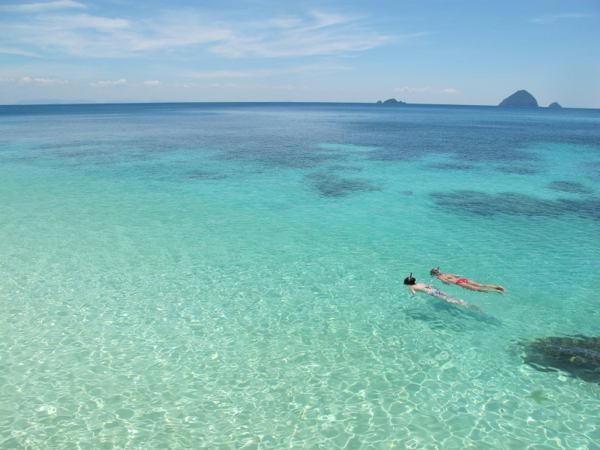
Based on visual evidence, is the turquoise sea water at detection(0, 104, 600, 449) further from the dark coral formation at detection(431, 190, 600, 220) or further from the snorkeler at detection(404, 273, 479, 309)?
the snorkeler at detection(404, 273, 479, 309)

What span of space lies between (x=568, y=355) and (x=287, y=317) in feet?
27.8

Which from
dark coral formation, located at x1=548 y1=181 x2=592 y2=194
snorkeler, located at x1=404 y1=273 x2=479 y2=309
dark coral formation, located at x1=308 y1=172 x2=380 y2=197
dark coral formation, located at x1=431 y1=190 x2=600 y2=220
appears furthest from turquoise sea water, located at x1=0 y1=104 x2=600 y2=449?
dark coral formation, located at x1=548 y1=181 x2=592 y2=194

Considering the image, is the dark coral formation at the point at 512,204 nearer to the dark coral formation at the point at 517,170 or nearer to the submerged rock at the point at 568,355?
the dark coral formation at the point at 517,170

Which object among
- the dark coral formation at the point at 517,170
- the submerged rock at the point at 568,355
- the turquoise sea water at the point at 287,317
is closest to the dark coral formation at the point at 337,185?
the turquoise sea water at the point at 287,317

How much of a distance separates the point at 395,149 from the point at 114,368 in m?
50.2

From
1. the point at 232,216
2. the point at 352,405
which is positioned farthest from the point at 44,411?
the point at 232,216

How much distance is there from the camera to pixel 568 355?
12.5 m

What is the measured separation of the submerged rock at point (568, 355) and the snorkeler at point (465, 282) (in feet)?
10.0

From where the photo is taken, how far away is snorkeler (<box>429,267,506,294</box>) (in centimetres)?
1628

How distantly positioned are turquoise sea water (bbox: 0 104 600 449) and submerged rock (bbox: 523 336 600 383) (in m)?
0.39

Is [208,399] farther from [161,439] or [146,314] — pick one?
[146,314]

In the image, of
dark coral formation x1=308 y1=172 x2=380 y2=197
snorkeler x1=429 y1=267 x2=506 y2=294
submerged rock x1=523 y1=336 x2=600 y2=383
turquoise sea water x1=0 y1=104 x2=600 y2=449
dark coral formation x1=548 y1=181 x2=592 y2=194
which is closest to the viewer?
turquoise sea water x1=0 y1=104 x2=600 y2=449

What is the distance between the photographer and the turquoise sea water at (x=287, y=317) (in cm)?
1012

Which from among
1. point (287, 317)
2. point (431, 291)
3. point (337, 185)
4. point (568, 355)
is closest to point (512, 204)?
point (337, 185)
